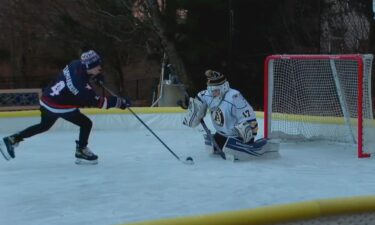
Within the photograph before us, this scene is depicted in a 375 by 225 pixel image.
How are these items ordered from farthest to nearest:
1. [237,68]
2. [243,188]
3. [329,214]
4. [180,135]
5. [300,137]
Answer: [237,68] < [180,135] < [300,137] < [243,188] < [329,214]

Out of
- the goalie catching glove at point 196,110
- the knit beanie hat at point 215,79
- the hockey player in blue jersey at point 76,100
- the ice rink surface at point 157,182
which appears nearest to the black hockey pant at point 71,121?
the hockey player in blue jersey at point 76,100

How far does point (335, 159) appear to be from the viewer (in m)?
6.30

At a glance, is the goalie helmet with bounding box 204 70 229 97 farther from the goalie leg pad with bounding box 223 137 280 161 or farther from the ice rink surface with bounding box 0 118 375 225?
the ice rink surface with bounding box 0 118 375 225

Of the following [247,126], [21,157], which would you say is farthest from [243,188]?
[21,157]

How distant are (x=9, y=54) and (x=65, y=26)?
671 centimetres

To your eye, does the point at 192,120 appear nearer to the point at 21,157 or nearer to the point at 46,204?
the point at 21,157

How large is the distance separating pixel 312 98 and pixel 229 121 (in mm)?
1812

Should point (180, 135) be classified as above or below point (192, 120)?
below

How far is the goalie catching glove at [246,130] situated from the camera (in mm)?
6031

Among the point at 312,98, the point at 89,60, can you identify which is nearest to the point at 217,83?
the point at 89,60

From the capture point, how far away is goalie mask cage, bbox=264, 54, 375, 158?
7016 millimetres

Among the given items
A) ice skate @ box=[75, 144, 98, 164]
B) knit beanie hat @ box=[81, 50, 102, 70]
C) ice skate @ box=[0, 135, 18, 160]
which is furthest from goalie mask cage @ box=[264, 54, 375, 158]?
ice skate @ box=[0, 135, 18, 160]

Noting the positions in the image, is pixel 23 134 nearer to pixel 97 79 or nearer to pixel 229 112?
pixel 97 79

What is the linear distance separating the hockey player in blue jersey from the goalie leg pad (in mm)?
1089
